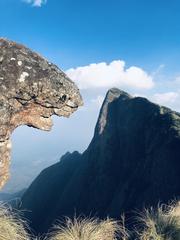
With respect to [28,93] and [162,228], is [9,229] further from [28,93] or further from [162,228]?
[162,228]

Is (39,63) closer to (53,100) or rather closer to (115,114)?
(53,100)

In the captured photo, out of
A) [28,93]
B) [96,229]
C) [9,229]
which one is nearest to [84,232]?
[96,229]

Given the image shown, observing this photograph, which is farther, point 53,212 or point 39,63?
point 53,212

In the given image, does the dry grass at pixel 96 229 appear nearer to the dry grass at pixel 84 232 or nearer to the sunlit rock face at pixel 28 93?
the dry grass at pixel 84 232

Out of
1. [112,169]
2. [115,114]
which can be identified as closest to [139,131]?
[112,169]

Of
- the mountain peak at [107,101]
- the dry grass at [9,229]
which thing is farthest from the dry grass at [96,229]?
the mountain peak at [107,101]

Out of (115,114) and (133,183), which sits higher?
(115,114)

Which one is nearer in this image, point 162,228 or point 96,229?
point 96,229

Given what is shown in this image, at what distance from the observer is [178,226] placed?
43.2 ft

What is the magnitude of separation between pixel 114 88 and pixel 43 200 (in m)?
48.1

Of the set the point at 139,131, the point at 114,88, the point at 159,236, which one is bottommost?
the point at 159,236

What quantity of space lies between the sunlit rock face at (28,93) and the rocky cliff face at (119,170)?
67.8m

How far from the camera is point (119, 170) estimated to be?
382ft

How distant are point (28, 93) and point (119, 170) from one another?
350 feet
